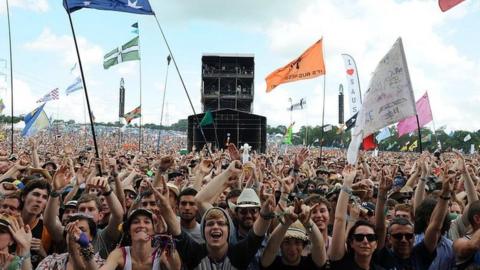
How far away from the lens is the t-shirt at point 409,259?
11.5 ft

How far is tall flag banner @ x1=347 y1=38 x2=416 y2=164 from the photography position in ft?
19.0

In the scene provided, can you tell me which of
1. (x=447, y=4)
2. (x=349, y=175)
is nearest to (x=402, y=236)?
(x=349, y=175)

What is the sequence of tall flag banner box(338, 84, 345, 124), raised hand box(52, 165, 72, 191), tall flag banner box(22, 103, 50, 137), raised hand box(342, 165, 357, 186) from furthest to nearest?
tall flag banner box(338, 84, 345, 124)
tall flag banner box(22, 103, 50, 137)
raised hand box(52, 165, 72, 191)
raised hand box(342, 165, 357, 186)

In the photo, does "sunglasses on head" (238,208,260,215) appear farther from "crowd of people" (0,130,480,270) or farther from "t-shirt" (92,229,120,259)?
"t-shirt" (92,229,120,259)

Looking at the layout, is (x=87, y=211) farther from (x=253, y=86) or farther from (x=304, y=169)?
(x=253, y=86)

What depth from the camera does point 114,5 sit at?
7.27 metres

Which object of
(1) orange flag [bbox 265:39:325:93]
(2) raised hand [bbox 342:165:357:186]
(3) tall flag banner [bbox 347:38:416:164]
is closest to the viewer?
(2) raised hand [bbox 342:165:357:186]

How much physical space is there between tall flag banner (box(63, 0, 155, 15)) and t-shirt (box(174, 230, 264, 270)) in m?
4.38

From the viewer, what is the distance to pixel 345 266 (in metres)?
3.32

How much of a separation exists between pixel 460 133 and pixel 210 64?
50.6 m

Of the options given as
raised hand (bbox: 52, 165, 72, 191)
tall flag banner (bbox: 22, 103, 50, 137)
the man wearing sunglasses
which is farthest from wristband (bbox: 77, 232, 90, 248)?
tall flag banner (bbox: 22, 103, 50, 137)

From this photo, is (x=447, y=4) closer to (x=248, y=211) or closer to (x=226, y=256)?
(x=248, y=211)

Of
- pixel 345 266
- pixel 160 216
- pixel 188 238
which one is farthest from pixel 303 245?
pixel 160 216

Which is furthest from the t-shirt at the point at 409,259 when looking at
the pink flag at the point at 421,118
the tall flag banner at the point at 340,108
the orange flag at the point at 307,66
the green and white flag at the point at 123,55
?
the tall flag banner at the point at 340,108
